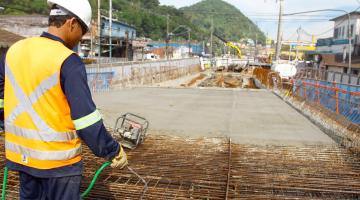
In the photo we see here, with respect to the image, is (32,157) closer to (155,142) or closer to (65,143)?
(65,143)

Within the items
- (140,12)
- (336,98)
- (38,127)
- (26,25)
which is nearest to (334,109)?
(336,98)

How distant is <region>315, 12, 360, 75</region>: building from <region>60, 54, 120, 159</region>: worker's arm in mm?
30334

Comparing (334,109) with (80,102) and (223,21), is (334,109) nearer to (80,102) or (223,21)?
(80,102)

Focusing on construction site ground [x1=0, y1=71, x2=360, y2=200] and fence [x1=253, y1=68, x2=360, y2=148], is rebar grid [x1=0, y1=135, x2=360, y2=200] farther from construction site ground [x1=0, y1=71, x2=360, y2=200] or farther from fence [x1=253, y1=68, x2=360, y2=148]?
fence [x1=253, y1=68, x2=360, y2=148]

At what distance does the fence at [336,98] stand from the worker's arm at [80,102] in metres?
7.97

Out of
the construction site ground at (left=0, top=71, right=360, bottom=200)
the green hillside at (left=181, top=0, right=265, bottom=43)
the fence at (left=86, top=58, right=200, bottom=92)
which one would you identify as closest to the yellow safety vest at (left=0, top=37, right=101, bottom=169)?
the construction site ground at (left=0, top=71, right=360, bottom=200)

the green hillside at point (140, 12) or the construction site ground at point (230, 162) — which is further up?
the green hillside at point (140, 12)

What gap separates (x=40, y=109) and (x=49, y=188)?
55cm

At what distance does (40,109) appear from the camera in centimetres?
225

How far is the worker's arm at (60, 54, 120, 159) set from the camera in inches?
85.3

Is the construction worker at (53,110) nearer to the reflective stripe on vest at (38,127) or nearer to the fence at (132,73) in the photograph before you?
the reflective stripe on vest at (38,127)

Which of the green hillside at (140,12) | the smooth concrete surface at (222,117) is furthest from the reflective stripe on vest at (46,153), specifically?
the green hillside at (140,12)

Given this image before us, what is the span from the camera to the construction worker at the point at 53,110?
2.19 meters

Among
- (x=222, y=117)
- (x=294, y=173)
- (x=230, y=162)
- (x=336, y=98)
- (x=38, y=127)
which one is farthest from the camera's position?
(x=336, y=98)
